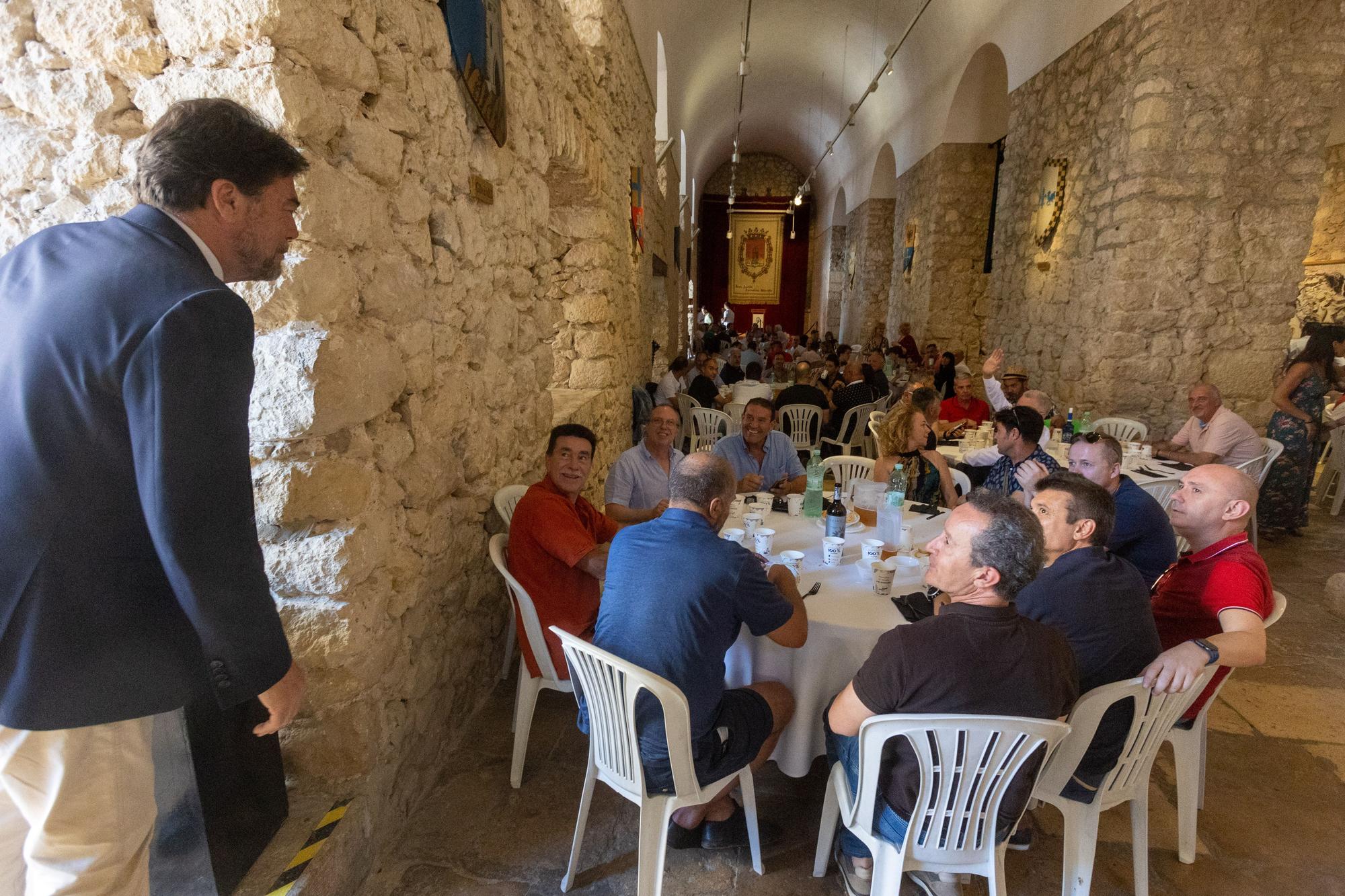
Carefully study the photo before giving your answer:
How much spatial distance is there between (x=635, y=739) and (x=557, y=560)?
80 cm

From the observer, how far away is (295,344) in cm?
151

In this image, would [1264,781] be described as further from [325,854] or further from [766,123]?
[766,123]

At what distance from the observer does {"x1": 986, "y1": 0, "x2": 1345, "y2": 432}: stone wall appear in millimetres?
4637

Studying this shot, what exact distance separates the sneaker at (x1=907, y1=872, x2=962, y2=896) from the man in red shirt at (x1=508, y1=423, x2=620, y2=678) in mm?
1231

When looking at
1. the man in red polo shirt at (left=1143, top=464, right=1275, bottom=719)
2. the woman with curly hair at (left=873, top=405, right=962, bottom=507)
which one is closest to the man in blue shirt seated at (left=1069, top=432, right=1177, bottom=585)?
the man in red polo shirt at (left=1143, top=464, right=1275, bottom=719)

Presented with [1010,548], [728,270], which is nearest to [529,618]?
[1010,548]

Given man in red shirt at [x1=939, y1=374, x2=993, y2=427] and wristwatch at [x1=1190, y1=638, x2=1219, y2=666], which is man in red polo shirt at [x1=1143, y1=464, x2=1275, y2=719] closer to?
wristwatch at [x1=1190, y1=638, x2=1219, y2=666]

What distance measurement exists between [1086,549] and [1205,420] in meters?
3.62

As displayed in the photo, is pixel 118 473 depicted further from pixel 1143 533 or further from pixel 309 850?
pixel 1143 533

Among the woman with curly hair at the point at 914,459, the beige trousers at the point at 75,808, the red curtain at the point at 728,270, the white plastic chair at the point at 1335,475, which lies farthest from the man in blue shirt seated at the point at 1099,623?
the red curtain at the point at 728,270

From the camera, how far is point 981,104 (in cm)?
853

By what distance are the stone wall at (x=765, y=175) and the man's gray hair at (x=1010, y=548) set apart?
19727 mm

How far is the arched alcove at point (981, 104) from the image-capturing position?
804 cm

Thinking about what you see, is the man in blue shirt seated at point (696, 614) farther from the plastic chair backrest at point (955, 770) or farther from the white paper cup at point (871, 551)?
the white paper cup at point (871, 551)
